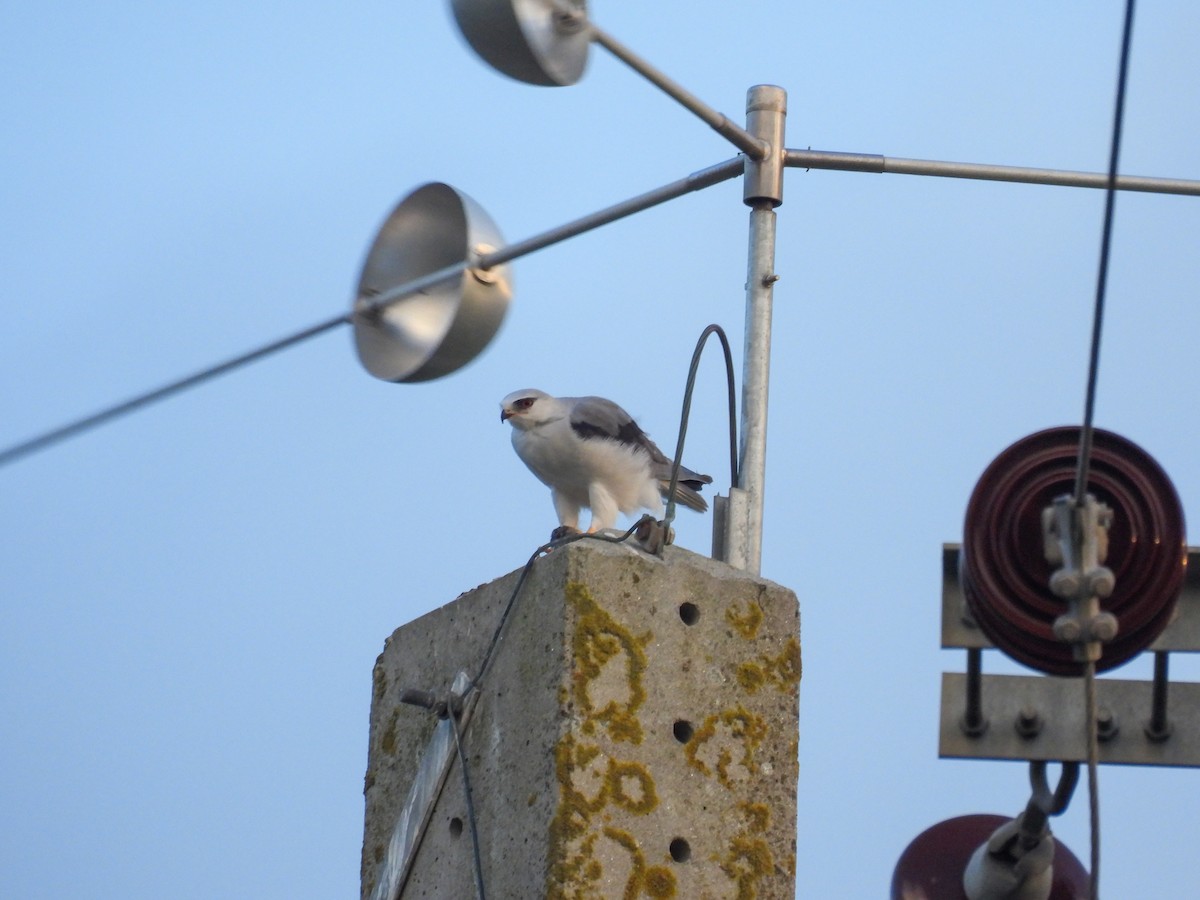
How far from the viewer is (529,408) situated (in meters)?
9.03

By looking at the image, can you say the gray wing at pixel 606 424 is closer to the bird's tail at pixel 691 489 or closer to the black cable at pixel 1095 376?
the bird's tail at pixel 691 489

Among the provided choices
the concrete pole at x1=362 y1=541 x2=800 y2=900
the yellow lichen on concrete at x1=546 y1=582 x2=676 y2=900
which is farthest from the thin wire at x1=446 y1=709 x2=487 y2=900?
the yellow lichen on concrete at x1=546 y1=582 x2=676 y2=900

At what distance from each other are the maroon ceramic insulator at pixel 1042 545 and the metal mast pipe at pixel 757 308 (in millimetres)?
1530

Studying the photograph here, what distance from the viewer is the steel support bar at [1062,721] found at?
446 cm

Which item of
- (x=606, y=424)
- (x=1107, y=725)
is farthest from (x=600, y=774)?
(x=606, y=424)

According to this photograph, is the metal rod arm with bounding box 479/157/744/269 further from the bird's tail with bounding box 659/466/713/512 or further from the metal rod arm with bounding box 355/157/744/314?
the bird's tail with bounding box 659/466/713/512

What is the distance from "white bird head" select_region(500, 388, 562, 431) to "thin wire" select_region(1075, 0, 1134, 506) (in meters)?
5.24

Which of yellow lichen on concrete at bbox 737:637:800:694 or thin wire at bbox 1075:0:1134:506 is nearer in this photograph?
thin wire at bbox 1075:0:1134:506

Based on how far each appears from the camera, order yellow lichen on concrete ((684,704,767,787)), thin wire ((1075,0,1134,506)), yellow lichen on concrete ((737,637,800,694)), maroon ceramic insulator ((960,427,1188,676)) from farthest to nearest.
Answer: yellow lichen on concrete ((737,637,800,694)) < yellow lichen on concrete ((684,704,767,787)) < maroon ceramic insulator ((960,427,1188,676)) < thin wire ((1075,0,1134,506))

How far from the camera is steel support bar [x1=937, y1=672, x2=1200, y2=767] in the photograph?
446cm

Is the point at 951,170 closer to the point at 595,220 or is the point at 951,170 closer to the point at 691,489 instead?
the point at 595,220

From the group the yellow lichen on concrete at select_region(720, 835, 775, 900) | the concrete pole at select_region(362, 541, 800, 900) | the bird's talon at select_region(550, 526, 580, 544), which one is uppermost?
the bird's talon at select_region(550, 526, 580, 544)

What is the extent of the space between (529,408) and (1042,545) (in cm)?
517

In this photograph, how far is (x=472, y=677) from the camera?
5238mm
